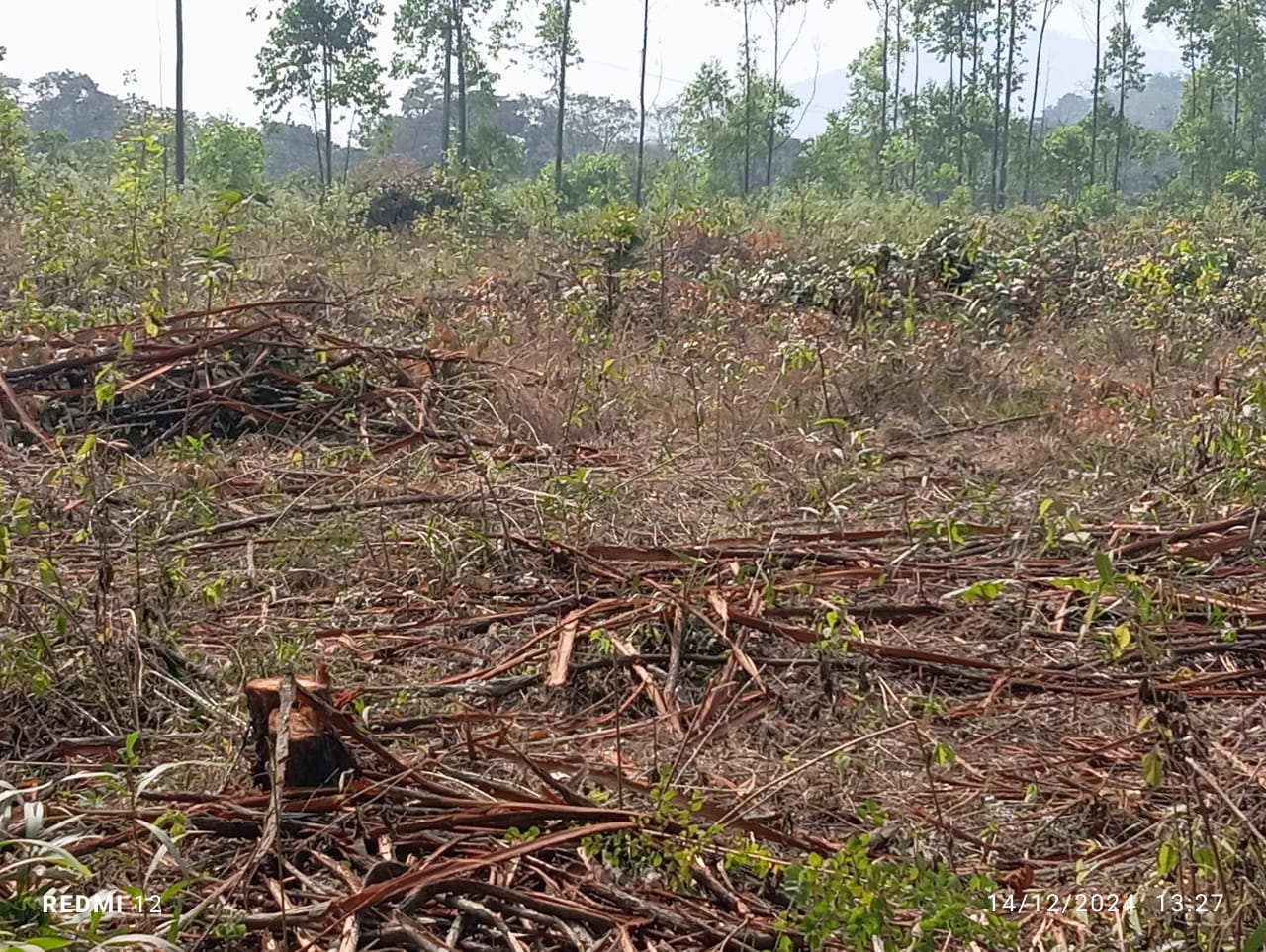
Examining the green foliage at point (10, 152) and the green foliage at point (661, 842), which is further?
the green foliage at point (10, 152)

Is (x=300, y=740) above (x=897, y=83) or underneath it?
underneath

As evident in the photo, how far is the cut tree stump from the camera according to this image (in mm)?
1717

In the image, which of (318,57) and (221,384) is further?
(318,57)

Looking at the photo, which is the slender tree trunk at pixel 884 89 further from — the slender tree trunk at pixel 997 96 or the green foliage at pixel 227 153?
the green foliage at pixel 227 153

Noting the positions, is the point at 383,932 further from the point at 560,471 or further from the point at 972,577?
the point at 560,471

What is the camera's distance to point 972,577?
279 centimetres

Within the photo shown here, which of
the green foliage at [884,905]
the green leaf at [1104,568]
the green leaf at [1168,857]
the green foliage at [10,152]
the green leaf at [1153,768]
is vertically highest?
the green foliage at [10,152]

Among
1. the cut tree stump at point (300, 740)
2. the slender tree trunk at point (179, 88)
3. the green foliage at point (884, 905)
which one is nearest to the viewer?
the green foliage at point (884, 905)

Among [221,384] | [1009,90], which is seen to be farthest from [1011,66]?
[221,384]

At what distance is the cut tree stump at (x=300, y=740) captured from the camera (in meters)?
1.72

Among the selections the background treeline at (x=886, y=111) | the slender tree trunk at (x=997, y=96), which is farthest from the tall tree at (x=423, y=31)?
the slender tree trunk at (x=997, y=96)

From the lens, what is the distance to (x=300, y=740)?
5.62ft

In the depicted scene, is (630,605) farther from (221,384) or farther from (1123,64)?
(1123,64)

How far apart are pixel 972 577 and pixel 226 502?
2.23m
